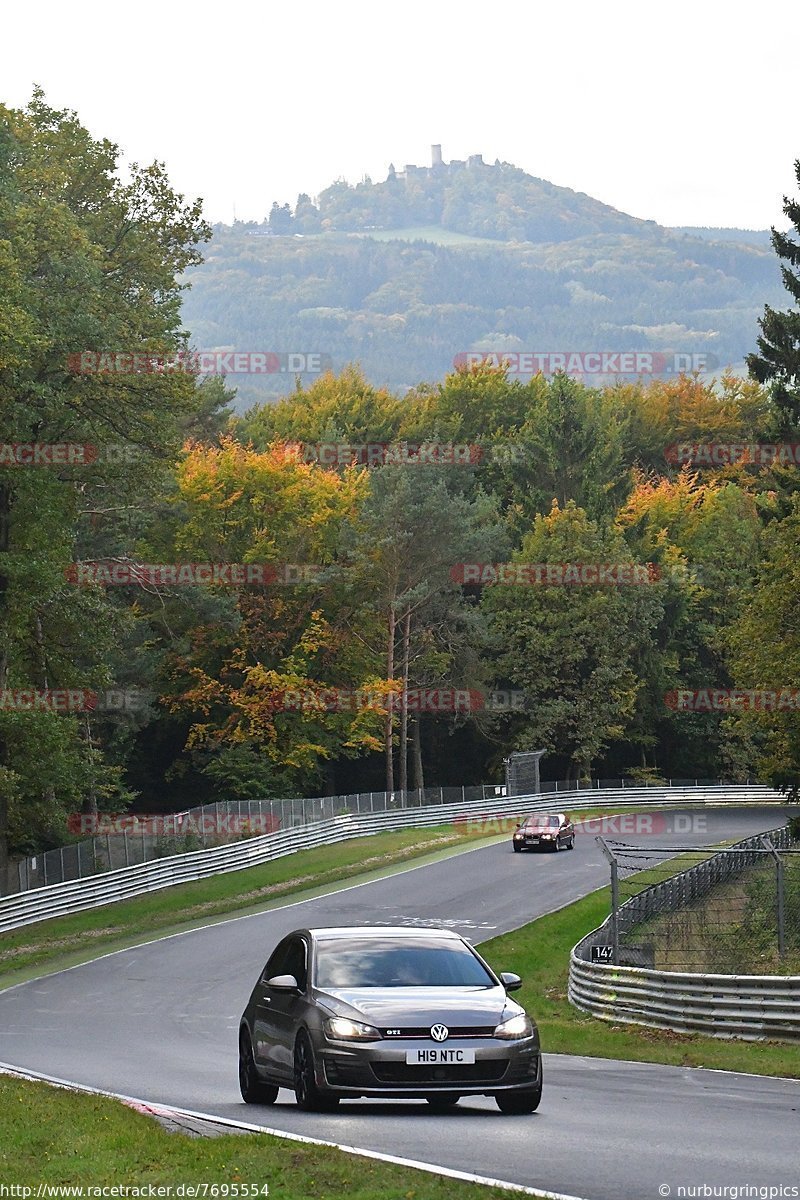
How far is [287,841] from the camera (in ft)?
184

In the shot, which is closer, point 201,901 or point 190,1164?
point 190,1164

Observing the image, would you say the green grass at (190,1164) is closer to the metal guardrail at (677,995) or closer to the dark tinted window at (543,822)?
the metal guardrail at (677,995)

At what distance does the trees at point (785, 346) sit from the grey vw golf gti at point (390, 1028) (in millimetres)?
40173

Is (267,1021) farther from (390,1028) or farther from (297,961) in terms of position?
(390,1028)

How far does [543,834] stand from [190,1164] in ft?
149

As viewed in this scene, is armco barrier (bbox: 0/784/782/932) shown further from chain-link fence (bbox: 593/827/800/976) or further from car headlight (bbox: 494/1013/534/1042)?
car headlight (bbox: 494/1013/534/1042)

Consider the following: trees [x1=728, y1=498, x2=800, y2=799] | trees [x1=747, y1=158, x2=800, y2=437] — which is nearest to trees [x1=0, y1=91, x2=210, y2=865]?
trees [x1=728, y1=498, x2=800, y2=799]

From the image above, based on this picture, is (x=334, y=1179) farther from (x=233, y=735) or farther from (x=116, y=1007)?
(x=233, y=735)

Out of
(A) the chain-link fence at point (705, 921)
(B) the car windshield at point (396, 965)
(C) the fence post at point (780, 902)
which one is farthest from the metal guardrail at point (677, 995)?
(B) the car windshield at point (396, 965)

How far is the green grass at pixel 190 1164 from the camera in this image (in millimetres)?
9266

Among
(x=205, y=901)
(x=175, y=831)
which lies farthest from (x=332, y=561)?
(x=205, y=901)

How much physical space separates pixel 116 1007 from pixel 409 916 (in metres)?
12.6

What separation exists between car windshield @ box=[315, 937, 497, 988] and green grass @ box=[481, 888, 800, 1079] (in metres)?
4.65

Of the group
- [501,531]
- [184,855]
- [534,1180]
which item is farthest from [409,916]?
[501,531]
